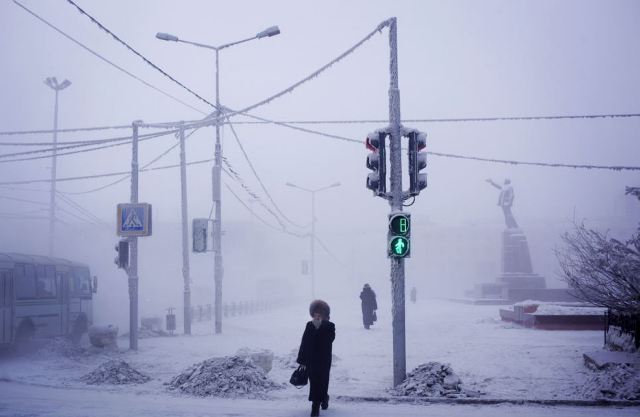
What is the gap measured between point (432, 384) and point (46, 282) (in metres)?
12.8

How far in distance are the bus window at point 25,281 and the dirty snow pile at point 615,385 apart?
13.8m

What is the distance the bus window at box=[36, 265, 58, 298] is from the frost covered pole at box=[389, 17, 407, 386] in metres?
11.6

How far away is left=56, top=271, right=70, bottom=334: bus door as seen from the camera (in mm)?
18094

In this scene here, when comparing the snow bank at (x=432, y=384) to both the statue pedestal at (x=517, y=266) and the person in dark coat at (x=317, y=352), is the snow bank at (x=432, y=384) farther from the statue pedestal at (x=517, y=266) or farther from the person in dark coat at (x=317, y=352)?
the statue pedestal at (x=517, y=266)

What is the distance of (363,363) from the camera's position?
1366 cm

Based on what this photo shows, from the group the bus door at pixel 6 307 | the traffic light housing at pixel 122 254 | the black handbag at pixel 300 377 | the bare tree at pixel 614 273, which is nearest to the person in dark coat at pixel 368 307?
the traffic light housing at pixel 122 254

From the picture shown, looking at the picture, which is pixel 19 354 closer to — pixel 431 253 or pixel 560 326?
pixel 560 326

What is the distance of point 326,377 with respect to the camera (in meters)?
7.62

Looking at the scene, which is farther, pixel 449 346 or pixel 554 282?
pixel 554 282

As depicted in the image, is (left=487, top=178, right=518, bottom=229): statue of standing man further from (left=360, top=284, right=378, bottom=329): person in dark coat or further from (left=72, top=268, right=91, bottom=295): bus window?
(left=72, top=268, right=91, bottom=295): bus window

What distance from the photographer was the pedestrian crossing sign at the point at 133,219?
16.3m

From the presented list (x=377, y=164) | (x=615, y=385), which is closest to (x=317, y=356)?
(x=377, y=164)

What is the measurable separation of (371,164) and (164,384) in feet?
18.1

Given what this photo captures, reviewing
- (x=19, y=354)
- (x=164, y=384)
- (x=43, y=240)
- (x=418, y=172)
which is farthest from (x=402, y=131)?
(x=43, y=240)
